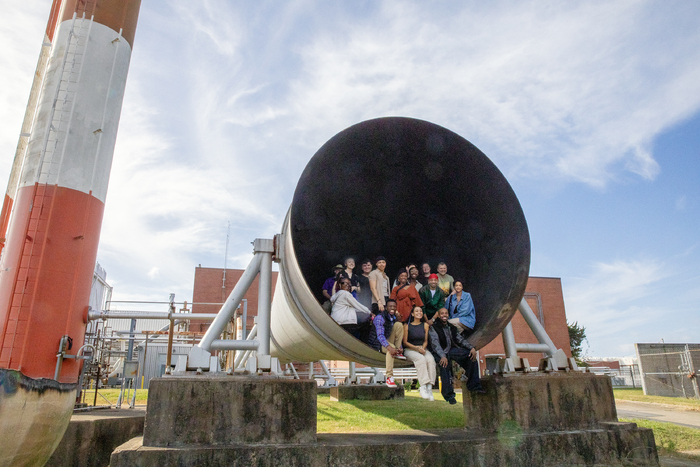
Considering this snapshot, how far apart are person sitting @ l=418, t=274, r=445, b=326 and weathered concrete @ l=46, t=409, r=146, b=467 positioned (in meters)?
4.17

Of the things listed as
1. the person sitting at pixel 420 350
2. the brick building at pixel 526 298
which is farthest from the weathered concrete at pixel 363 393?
the brick building at pixel 526 298

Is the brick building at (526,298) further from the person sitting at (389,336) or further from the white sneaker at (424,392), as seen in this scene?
the white sneaker at (424,392)

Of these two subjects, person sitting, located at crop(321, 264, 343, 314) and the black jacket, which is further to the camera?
person sitting, located at crop(321, 264, 343, 314)

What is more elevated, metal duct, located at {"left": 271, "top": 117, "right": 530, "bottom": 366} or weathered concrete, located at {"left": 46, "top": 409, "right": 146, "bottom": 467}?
metal duct, located at {"left": 271, "top": 117, "right": 530, "bottom": 366}

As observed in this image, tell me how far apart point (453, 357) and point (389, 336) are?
70 centimetres

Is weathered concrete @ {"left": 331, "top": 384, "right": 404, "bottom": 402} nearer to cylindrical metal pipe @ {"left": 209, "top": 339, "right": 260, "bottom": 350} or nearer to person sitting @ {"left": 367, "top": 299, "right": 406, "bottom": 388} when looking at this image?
person sitting @ {"left": 367, "top": 299, "right": 406, "bottom": 388}

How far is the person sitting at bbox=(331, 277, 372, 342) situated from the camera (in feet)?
15.9

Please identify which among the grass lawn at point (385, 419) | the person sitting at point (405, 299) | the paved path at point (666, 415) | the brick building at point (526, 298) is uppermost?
the brick building at point (526, 298)

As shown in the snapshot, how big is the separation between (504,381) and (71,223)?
320 inches

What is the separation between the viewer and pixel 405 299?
5.17 metres

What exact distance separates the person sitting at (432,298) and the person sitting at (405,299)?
18 centimetres

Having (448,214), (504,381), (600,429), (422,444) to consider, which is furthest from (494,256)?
(422,444)

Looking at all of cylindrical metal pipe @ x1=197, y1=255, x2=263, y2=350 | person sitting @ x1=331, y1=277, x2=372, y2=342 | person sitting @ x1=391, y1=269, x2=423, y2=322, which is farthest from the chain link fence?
cylindrical metal pipe @ x1=197, y1=255, x2=263, y2=350

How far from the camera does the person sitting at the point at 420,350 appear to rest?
4195 mm
